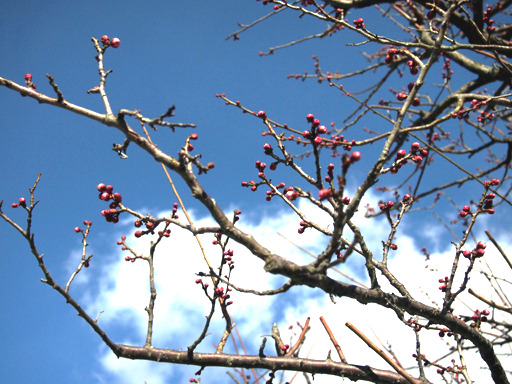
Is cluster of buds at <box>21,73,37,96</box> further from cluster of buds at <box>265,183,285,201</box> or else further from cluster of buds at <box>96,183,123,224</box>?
cluster of buds at <box>265,183,285,201</box>

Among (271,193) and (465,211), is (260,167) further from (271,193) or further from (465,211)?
(465,211)

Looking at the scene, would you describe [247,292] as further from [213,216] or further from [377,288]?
[377,288]

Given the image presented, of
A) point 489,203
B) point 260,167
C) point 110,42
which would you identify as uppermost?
point 110,42

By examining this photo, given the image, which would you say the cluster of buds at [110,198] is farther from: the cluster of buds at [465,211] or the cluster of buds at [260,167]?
the cluster of buds at [465,211]

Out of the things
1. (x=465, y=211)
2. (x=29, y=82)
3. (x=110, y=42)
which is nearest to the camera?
(x=29, y=82)

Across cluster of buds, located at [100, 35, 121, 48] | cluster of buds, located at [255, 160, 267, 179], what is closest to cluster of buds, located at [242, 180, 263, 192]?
cluster of buds, located at [255, 160, 267, 179]

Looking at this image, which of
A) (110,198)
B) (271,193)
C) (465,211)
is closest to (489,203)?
(465,211)

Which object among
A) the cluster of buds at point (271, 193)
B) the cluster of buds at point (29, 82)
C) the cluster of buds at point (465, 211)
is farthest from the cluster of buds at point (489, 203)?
the cluster of buds at point (29, 82)

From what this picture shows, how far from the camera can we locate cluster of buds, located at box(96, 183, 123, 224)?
1845 millimetres

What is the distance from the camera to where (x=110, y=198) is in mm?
1866

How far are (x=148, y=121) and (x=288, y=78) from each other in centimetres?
575

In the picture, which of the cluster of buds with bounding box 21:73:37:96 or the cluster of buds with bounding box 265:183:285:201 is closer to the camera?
the cluster of buds with bounding box 21:73:37:96

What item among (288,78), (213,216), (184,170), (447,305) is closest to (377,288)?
(447,305)

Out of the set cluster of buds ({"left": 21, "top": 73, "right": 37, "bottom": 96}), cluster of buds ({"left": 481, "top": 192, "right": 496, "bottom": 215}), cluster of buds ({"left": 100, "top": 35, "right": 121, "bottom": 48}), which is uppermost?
A: cluster of buds ({"left": 100, "top": 35, "right": 121, "bottom": 48})
